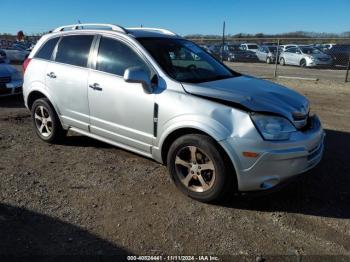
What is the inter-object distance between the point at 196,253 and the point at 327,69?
23.5 m

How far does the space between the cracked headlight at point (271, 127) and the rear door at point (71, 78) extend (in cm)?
244

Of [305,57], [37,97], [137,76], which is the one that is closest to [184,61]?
[137,76]

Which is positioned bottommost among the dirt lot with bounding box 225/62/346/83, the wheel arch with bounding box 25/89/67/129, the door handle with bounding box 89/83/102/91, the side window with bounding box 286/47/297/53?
the dirt lot with bounding box 225/62/346/83

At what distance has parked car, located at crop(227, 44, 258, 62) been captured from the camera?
30.9m

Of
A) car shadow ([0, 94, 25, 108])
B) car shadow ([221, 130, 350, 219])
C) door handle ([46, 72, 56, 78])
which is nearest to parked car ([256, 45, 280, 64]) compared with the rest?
car shadow ([0, 94, 25, 108])

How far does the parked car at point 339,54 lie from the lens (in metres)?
24.6

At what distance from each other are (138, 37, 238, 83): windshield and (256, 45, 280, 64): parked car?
25210mm

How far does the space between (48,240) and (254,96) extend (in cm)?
249

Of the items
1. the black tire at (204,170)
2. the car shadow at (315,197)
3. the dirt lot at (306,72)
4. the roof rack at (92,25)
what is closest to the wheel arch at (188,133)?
the black tire at (204,170)

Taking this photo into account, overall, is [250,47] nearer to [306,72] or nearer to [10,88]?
[306,72]

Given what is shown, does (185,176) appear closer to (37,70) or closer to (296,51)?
(37,70)

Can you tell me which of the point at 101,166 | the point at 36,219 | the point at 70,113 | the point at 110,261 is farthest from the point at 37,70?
the point at 110,261

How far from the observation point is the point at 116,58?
4879 mm

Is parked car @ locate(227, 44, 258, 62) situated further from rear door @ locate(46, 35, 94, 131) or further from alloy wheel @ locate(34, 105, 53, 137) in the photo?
rear door @ locate(46, 35, 94, 131)
